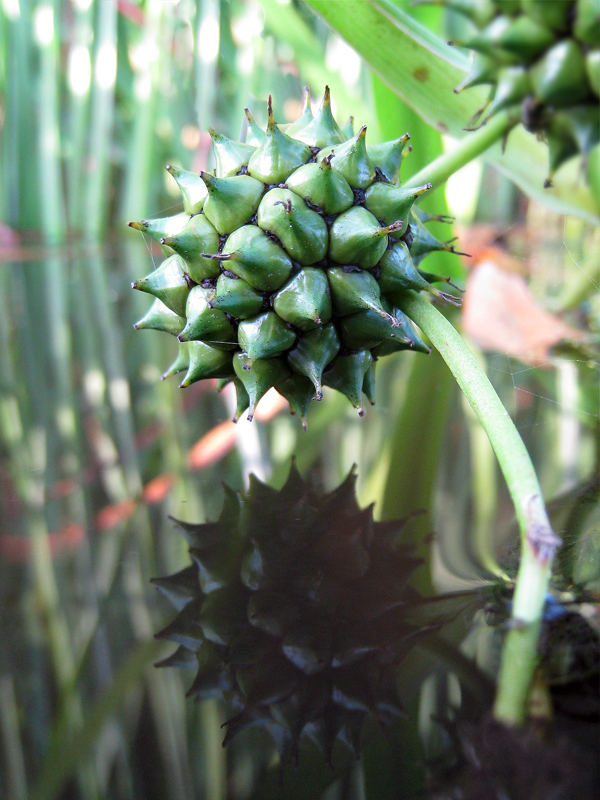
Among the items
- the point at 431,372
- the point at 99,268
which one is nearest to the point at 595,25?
the point at 431,372

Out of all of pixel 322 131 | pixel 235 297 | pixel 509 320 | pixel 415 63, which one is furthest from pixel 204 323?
pixel 509 320

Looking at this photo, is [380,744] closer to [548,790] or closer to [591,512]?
[548,790]

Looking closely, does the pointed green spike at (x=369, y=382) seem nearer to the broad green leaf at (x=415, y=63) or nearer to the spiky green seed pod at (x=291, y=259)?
the spiky green seed pod at (x=291, y=259)

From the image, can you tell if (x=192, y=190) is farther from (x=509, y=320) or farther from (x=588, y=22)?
(x=509, y=320)

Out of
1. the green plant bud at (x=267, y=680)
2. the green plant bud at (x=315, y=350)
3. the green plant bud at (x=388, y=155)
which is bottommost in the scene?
the green plant bud at (x=267, y=680)

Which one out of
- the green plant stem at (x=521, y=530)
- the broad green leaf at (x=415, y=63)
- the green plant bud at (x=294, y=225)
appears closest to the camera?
the green plant stem at (x=521, y=530)

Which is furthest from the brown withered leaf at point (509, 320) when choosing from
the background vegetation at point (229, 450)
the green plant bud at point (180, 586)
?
the green plant bud at point (180, 586)

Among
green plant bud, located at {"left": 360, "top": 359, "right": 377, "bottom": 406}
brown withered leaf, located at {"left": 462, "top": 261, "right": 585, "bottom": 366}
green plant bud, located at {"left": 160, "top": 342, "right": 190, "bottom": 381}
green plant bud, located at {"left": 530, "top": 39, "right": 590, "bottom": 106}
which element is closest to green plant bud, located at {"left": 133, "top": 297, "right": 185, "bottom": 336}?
green plant bud, located at {"left": 160, "top": 342, "right": 190, "bottom": 381}
